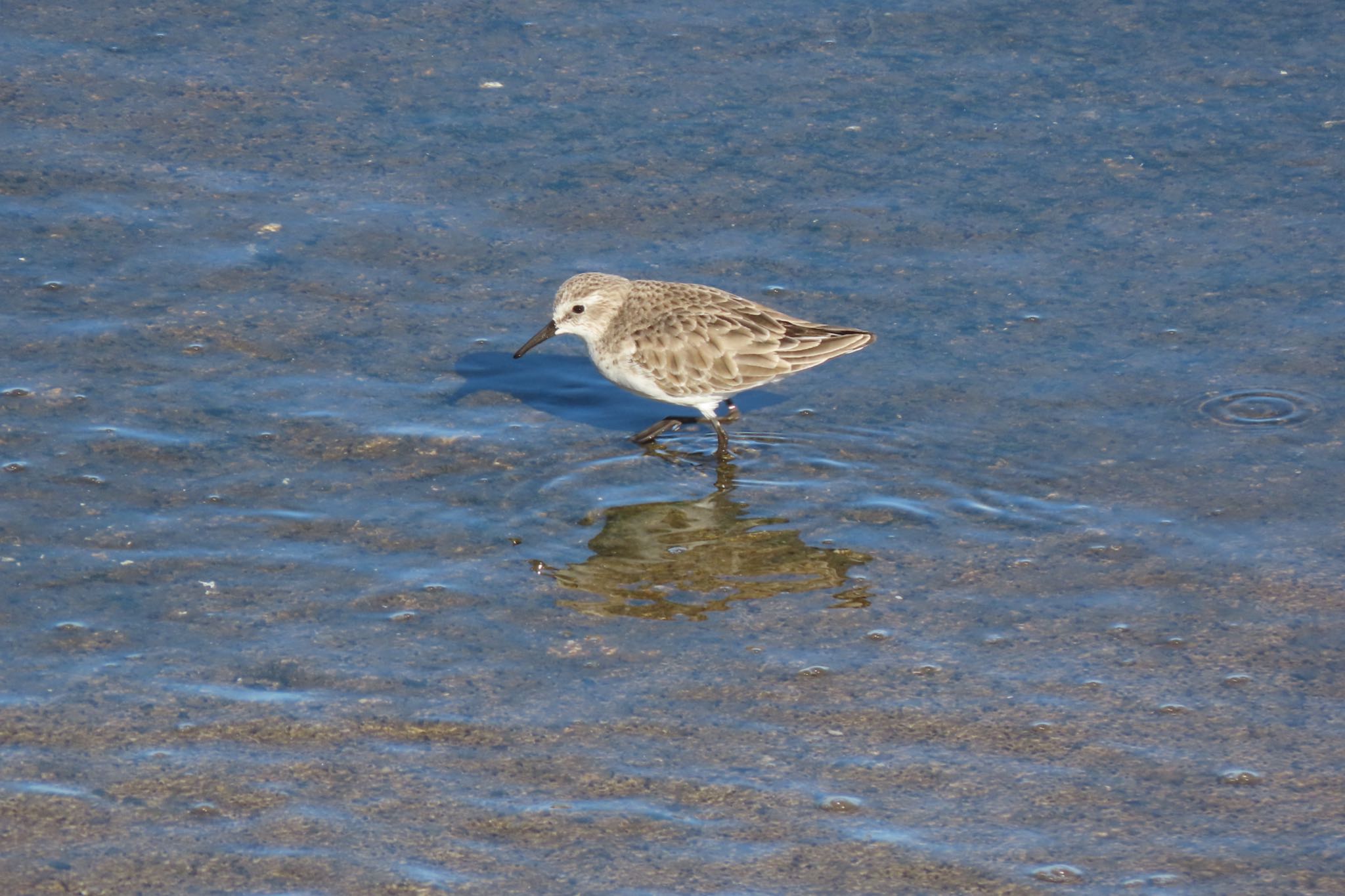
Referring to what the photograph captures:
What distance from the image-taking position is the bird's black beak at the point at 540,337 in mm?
8961

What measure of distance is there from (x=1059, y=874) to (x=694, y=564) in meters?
2.51

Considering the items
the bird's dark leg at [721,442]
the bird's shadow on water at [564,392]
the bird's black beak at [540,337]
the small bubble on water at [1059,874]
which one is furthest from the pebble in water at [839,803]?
the bird's black beak at [540,337]

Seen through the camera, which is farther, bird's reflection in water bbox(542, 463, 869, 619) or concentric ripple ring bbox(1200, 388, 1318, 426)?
concentric ripple ring bbox(1200, 388, 1318, 426)

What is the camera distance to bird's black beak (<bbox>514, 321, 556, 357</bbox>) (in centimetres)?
896

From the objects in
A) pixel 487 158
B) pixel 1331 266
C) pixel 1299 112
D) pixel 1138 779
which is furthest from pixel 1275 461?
pixel 487 158

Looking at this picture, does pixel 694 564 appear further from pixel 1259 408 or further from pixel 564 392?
pixel 1259 408

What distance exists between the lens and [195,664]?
696 centimetres

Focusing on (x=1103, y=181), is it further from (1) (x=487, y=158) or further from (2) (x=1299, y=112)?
(1) (x=487, y=158)

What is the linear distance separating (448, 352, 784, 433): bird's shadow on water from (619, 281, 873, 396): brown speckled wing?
22.2 inches

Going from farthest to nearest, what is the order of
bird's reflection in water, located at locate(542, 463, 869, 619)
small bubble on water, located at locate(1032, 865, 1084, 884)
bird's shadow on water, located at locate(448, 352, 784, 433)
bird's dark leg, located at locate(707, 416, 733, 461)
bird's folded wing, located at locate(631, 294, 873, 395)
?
bird's shadow on water, located at locate(448, 352, 784, 433) < bird's dark leg, located at locate(707, 416, 733, 461) < bird's folded wing, located at locate(631, 294, 873, 395) < bird's reflection in water, located at locate(542, 463, 869, 619) < small bubble on water, located at locate(1032, 865, 1084, 884)

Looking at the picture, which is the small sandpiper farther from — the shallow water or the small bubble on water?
the small bubble on water

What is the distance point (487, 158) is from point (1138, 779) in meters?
6.01

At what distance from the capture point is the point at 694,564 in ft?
26.1

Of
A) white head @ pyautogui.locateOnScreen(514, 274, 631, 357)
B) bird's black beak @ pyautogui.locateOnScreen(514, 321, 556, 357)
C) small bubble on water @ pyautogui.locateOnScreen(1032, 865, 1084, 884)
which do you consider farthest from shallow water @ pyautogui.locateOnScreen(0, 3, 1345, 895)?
white head @ pyautogui.locateOnScreen(514, 274, 631, 357)
